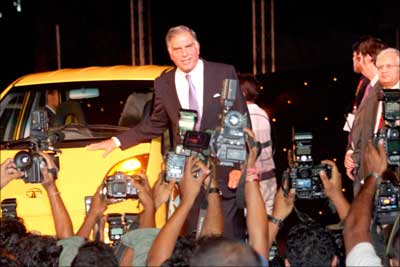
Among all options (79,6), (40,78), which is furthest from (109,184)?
(79,6)

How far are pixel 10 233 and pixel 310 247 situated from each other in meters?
1.71

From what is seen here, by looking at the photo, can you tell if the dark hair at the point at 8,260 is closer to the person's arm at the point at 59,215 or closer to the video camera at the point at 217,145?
the person's arm at the point at 59,215

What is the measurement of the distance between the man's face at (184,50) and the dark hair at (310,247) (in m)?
2.36

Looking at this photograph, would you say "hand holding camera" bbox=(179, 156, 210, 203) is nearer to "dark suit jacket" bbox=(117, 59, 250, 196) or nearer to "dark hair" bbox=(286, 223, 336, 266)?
"dark hair" bbox=(286, 223, 336, 266)

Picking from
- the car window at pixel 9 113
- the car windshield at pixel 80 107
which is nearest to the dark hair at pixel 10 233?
the car windshield at pixel 80 107

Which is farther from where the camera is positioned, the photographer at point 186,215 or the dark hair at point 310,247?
the photographer at point 186,215

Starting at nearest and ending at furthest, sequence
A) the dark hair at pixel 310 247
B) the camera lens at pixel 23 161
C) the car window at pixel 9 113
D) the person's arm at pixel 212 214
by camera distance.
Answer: the dark hair at pixel 310 247 → the person's arm at pixel 212 214 → the camera lens at pixel 23 161 → the car window at pixel 9 113

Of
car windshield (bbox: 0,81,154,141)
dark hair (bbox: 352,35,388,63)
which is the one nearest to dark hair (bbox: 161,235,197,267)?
dark hair (bbox: 352,35,388,63)

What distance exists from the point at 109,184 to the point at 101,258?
1.19 m

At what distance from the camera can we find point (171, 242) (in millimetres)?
5676

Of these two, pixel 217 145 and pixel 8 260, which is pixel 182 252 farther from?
pixel 217 145

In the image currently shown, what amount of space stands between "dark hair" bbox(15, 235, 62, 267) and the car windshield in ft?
10.1

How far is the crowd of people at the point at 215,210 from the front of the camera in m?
5.51

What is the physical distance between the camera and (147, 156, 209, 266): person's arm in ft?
18.6
